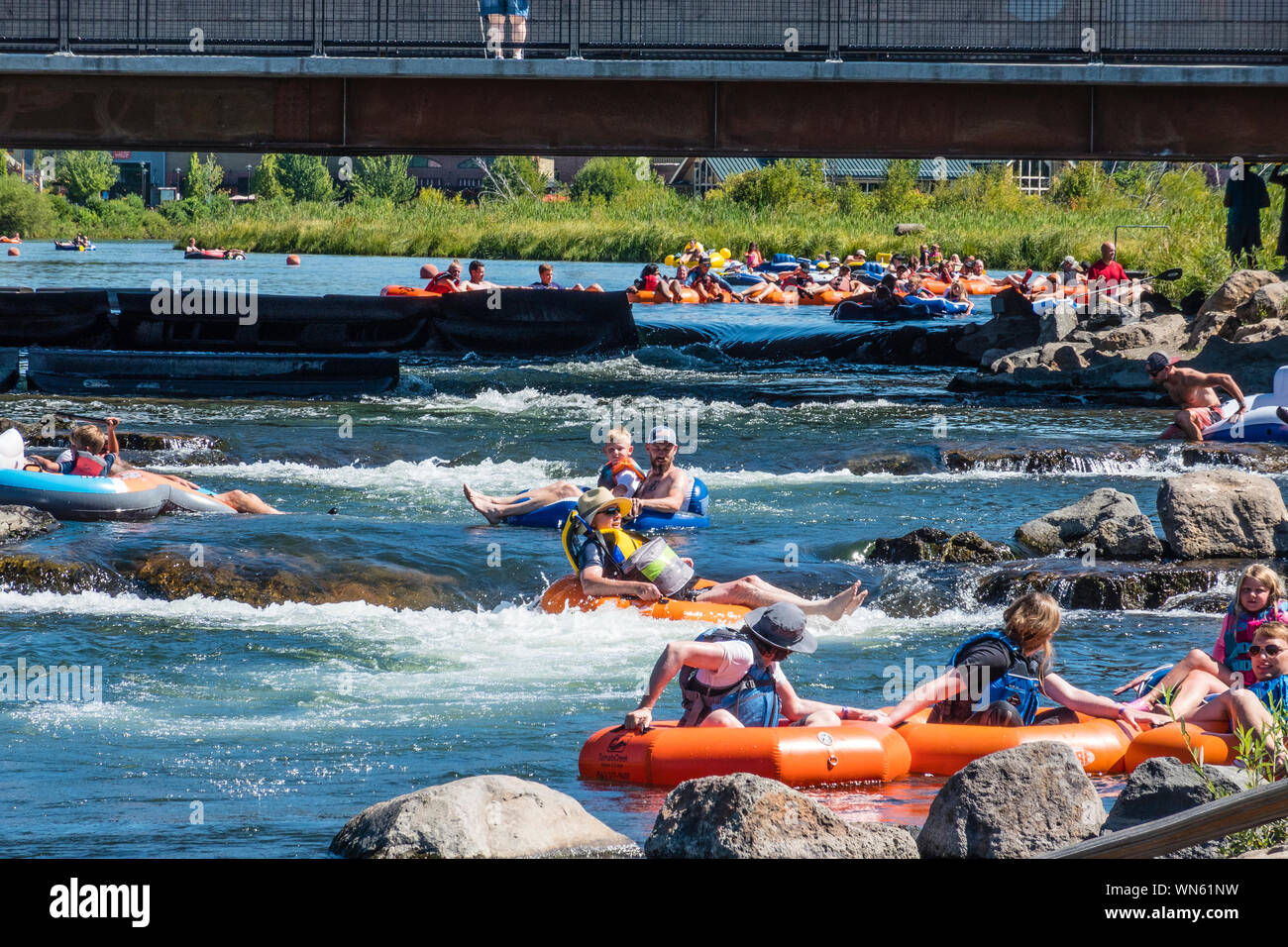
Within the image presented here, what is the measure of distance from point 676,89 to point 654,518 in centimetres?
821

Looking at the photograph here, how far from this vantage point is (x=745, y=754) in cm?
722

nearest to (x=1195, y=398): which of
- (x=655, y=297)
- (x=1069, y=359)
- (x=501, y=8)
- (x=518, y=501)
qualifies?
(x=1069, y=359)

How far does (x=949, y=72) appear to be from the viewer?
62.9ft

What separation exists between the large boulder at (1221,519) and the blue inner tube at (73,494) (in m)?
8.30

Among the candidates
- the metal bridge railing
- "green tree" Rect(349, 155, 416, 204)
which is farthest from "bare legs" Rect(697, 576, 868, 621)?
"green tree" Rect(349, 155, 416, 204)

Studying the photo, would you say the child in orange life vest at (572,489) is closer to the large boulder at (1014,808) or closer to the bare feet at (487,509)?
the bare feet at (487,509)

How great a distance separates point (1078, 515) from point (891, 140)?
8334mm

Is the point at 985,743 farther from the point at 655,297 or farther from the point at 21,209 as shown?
the point at 21,209

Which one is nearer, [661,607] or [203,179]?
[661,607]

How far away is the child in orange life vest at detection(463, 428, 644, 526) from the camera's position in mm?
13203

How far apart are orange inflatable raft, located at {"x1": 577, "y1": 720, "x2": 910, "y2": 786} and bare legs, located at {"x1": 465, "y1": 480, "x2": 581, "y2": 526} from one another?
6.55 m

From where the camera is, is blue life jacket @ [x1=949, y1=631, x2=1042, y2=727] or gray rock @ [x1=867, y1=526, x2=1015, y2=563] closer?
blue life jacket @ [x1=949, y1=631, x2=1042, y2=727]

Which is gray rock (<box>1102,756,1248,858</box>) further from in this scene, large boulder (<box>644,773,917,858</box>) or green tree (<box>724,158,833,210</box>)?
green tree (<box>724,158,833,210</box>)
